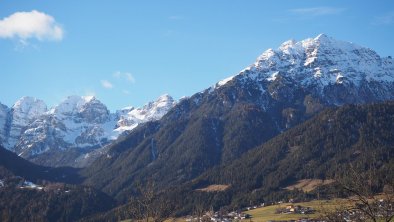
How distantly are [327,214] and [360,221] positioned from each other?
2.42m

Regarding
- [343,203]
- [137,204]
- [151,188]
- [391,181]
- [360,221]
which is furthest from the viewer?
[137,204]

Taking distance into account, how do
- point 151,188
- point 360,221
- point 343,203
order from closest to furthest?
point 360,221 < point 343,203 < point 151,188

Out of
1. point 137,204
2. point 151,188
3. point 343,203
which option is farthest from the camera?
point 137,204

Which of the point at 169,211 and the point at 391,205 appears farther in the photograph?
the point at 169,211

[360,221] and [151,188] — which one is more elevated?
[151,188]

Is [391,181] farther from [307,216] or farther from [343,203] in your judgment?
[307,216]

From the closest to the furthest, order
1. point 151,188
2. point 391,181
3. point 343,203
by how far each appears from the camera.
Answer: point 391,181, point 343,203, point 151,188

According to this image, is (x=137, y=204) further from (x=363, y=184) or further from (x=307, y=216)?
(x=307, y=216)

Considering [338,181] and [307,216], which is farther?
[307,216]

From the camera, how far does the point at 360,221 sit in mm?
38375

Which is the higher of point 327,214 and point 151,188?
point 151,188

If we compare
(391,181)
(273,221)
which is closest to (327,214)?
(391,181)

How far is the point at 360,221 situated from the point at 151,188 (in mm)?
23564

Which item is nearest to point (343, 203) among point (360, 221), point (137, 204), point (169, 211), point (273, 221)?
point (360, 221)
